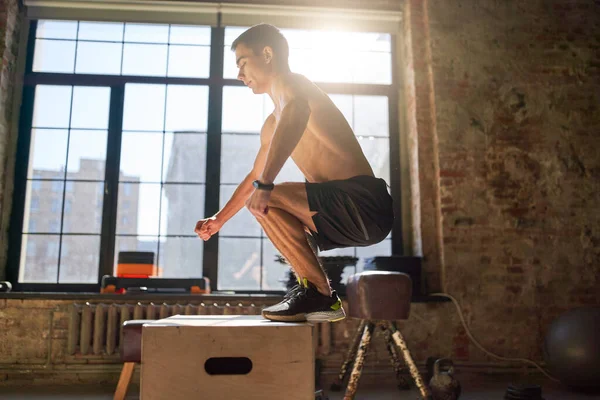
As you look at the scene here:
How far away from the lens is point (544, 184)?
14.8 ft

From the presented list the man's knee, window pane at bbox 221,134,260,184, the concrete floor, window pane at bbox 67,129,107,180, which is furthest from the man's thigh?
window pane at bbox 67,129,107,180

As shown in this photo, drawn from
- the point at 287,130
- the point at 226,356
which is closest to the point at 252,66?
the point at 287,130

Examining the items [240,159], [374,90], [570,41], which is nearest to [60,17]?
[240,159]

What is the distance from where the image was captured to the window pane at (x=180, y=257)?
460 centimetres

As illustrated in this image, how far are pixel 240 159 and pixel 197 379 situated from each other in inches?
132

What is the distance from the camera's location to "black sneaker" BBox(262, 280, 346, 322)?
1846 millimetres

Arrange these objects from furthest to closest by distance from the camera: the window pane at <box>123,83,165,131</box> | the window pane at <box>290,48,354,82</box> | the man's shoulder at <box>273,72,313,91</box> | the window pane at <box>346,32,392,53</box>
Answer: the window pane at <box>346,32,392,53</box>, the window pane at <box>290,48,354,82</box>, the window pane at <box>123,83,165,131</box>, the man's shoulder at <box>273,72,313,91</box>

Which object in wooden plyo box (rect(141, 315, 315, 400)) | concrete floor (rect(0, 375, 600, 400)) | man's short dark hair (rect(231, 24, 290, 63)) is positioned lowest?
concrete floor (rect(0, 375, 600, 400))

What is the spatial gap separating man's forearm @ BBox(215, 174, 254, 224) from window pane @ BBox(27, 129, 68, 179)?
9.94 ft

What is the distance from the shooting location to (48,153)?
474cm

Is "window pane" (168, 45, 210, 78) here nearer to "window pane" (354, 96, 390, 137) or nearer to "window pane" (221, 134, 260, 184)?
"window pane" (221, 134, 260, 184)

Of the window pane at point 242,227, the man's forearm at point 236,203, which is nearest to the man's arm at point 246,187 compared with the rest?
the man's forearm at point 236,203

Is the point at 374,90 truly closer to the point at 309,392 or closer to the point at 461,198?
the point at 461,198

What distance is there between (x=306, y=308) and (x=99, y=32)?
4.08 metres
